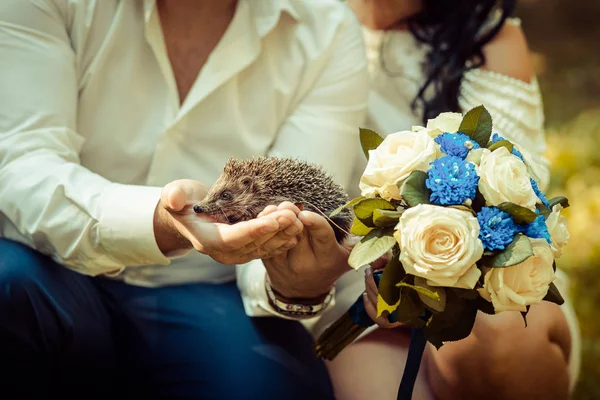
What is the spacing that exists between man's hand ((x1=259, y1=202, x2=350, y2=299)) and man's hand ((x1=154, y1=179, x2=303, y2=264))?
0.03 meters

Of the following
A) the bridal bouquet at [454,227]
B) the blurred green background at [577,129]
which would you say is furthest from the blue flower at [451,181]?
the blurred green background at [577,129]

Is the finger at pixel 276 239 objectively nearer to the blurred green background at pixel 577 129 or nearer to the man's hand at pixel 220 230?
the man's hand at pixel 220 230

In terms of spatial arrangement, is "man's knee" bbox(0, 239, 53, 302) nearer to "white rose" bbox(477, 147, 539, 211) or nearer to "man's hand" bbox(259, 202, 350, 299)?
"man's hand" bbox(259, 202, 350, 299)

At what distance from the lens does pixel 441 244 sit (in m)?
0.97

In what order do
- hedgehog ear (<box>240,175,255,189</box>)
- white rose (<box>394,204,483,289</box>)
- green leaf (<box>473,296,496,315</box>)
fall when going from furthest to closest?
hedgehog ear (<box>240,175,255,189</box>) → green leaf (<box>473,296,496,315</box>) → white rose (<box>394,204,483,289</box>)

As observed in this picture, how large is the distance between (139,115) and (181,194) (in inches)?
18.2


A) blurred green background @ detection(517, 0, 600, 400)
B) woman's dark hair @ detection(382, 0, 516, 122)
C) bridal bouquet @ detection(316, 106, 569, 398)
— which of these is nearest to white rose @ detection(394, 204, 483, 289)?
bridal bouquet @ detection(316, 106, 569, 398)

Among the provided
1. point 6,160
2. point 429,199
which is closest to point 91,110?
point 6,160

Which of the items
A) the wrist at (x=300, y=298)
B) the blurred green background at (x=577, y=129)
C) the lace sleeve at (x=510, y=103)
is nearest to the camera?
the wrist at (x=300, y=298)

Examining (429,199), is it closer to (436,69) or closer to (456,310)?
(456,310)

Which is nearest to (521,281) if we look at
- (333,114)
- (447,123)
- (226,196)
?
(447,123)

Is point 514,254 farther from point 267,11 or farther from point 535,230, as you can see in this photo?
point 267,11

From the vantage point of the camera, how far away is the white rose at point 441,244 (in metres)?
0.95

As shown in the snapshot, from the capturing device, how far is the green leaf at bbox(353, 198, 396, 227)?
105cm
